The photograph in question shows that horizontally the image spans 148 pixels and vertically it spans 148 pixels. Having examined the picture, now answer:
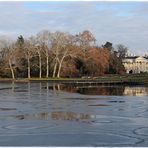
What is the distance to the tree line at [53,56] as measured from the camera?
106m

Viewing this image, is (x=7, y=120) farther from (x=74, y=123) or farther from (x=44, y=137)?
(x=44, y=137)

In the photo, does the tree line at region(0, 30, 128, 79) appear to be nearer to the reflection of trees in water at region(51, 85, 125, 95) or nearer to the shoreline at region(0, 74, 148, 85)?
the shoreline at region(0, 74, 148, 85)

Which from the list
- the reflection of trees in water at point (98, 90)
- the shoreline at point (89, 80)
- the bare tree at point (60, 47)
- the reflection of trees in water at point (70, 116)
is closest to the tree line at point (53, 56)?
the bare tree at point (60, 47)

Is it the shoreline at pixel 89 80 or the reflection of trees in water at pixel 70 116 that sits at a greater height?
the shoreline at pixel 89 80

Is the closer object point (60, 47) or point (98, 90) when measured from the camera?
point (98, 90)

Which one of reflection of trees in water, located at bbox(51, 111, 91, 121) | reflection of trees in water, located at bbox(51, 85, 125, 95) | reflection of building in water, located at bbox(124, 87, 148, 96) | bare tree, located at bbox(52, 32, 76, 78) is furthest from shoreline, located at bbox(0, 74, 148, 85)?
reflection of trees in water, located at bbox(51, 111, 91, 121)

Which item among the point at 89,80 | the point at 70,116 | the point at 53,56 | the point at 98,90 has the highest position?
the point at 53,56

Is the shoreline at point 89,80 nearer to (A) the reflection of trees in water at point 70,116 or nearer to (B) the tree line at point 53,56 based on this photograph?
(B) the tree line at point 53,56

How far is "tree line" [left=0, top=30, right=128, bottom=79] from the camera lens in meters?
106

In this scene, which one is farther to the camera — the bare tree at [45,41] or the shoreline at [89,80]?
the bare tree at [45,41]

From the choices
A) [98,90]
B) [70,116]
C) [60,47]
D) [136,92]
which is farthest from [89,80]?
[70,116]

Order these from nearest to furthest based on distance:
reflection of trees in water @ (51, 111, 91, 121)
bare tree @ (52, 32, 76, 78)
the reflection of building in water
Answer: reflection of trees in water @ (51, 111, 91, 121) → the reflection of building in water → bare tree @ (52, 32, 76, 78)

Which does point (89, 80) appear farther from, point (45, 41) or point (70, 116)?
point (70, 116)

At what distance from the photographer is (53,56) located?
109 m
